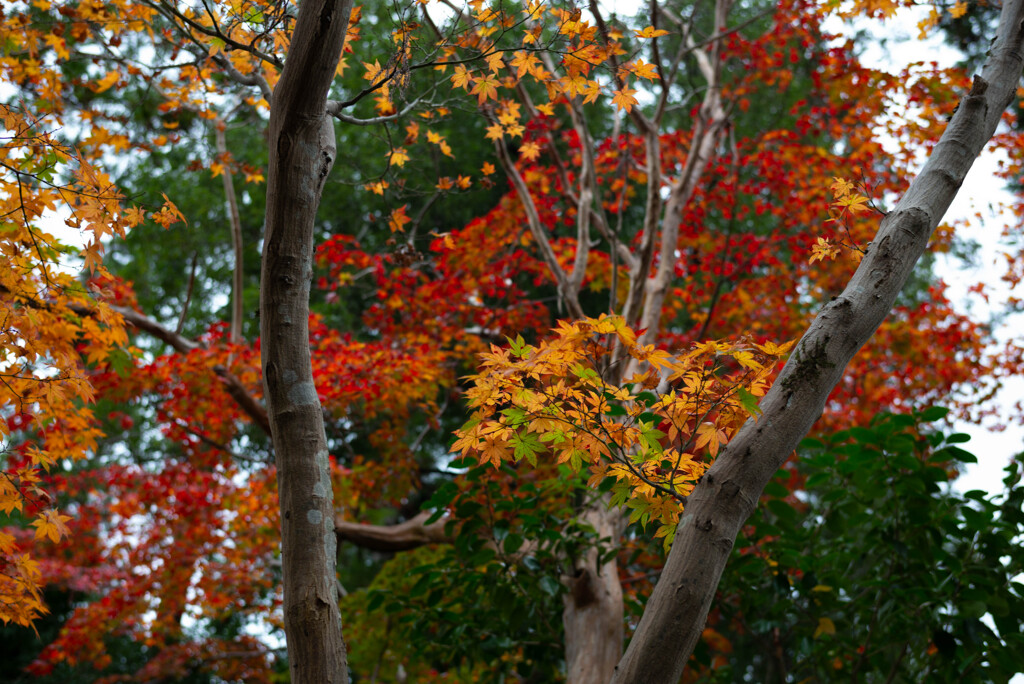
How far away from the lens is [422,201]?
30.3 ft

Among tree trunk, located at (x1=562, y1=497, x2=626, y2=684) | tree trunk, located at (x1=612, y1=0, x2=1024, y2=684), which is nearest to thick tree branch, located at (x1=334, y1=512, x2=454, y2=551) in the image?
tree trunk, located at (x1=562, y1=497, x2=626, y2=684)

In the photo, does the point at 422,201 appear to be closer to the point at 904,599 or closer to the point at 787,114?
the point at 787,114

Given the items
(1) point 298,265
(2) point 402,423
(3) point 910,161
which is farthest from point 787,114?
(1) point 298,265

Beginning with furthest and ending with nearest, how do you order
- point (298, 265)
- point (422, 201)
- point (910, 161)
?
1. point (422, 201)
2. point (910, 161)
3. point (298, 265)

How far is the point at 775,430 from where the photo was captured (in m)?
1.86

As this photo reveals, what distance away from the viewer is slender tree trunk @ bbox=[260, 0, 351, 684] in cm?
207

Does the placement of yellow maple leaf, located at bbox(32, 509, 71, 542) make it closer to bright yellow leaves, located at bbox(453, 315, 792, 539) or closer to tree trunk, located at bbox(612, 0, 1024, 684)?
bright yellow leaves, located at bbox(453, 315, 792, 539)

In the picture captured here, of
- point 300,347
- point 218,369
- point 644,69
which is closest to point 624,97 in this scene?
point 644,69

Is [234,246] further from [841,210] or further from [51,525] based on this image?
[841,210]

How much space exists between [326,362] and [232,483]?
10.4 ft

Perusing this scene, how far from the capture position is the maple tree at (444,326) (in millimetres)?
2102

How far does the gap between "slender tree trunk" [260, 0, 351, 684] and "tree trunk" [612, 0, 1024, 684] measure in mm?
861

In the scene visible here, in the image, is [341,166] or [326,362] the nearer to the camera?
[326,362]

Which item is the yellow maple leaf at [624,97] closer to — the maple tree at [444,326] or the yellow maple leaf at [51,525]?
the maple tree at [444,326]
